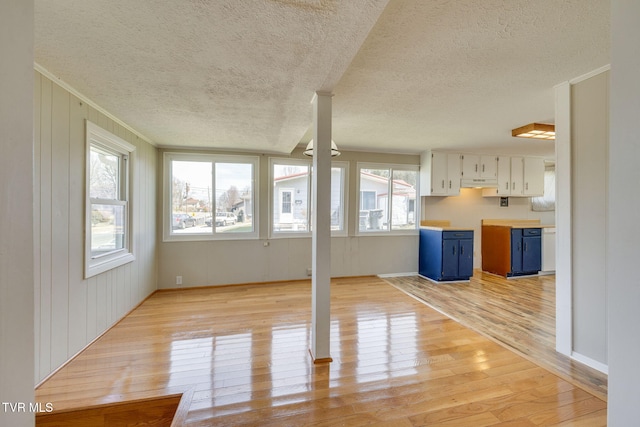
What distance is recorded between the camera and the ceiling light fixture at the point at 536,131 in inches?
127

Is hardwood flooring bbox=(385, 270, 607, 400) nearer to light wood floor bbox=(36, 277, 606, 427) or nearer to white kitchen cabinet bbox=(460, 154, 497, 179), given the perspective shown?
light wood floor bbox=(36, 277, 606, 427)

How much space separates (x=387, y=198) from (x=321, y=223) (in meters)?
3.18

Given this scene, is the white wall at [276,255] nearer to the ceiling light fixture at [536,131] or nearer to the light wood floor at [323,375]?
the light wood floor at [323,375]

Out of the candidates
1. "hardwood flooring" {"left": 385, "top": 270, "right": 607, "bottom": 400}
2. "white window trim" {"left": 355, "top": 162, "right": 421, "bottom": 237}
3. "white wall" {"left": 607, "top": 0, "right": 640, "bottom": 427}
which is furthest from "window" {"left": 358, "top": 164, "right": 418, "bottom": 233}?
"white wall" {"left": 607, "top": 0, "right": 640, "bottom": 427}

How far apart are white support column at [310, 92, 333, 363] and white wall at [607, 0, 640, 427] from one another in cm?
165

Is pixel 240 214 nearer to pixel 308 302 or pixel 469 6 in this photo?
pixel 308 302

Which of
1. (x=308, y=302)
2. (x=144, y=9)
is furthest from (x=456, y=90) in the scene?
(x=308, y=302)

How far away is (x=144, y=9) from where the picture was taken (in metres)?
1.29

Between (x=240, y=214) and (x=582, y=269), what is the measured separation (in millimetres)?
4202

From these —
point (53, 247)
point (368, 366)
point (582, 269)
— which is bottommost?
point (368, 366)

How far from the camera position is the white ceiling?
4.38ft

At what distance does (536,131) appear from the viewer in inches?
130

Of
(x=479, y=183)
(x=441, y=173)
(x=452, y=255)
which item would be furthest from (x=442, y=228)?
(x=479, y=183)

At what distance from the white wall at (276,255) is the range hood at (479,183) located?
3.14ft
